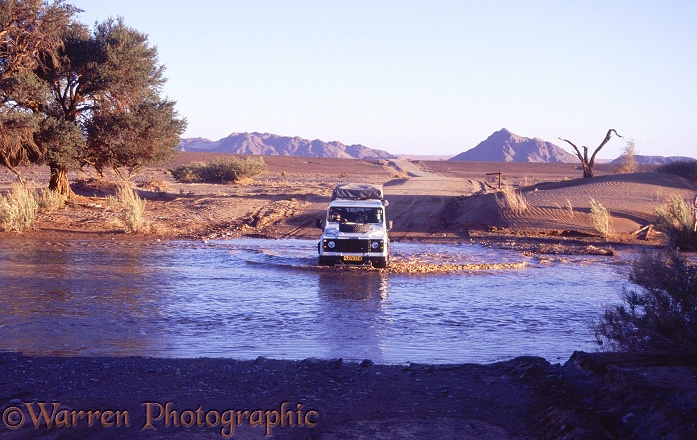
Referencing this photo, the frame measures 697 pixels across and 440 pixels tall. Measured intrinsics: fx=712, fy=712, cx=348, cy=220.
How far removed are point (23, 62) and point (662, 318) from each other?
2461cm

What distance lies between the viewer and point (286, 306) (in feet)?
44.4

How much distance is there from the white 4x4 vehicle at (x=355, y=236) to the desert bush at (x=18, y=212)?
12.5 metres

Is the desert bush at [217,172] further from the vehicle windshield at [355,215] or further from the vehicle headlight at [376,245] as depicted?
the vehicle headlight at [376,245]

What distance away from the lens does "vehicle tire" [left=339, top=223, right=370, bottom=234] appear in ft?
61.3

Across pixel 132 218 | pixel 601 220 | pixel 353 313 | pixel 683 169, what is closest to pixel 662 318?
pixel 353 313

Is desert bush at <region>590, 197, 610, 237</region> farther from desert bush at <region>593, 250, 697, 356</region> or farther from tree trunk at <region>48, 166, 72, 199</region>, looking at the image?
tree trunk at <region>48, 166, 72, 199</region>

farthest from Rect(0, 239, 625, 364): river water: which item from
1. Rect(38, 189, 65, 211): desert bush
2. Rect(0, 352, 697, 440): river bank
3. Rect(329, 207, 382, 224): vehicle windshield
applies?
Rect(38, 189, 65, 211): desert bush

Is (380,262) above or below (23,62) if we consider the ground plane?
below

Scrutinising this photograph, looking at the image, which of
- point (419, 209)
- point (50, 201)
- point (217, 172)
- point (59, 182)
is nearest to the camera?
point (50, 201)

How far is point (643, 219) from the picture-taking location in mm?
28984

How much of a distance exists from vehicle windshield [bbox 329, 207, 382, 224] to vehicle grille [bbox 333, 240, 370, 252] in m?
0.77

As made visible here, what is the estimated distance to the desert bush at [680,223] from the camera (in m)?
24.1

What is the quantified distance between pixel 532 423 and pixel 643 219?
2466 cm

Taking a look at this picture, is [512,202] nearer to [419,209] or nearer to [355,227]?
[419,209]
